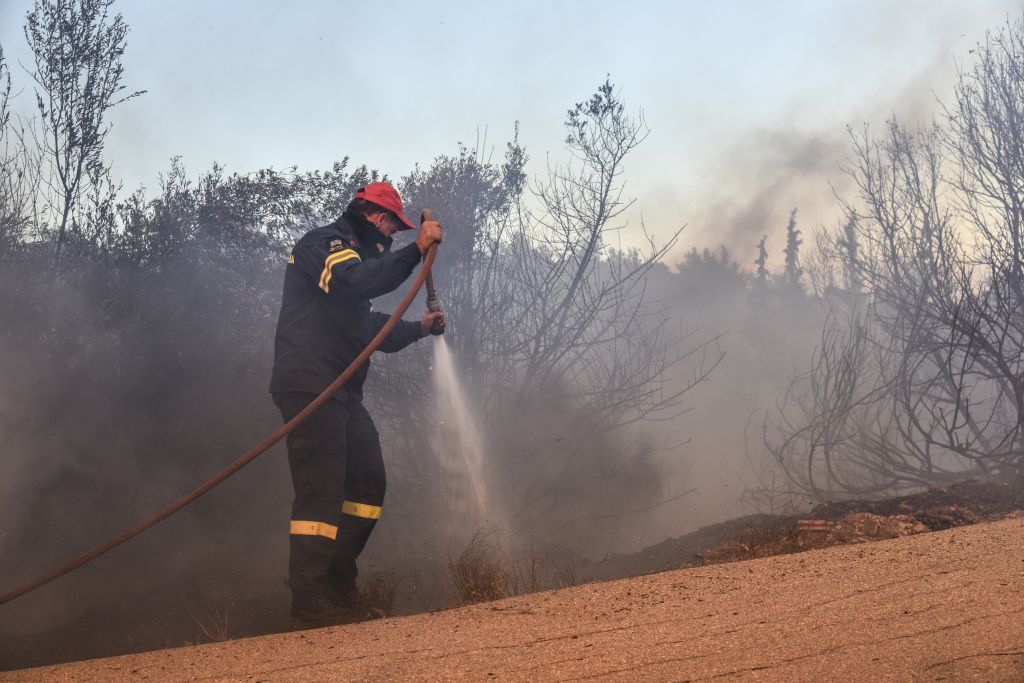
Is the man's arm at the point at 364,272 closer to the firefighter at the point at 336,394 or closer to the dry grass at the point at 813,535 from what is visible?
the firefighter at the point at 336,394

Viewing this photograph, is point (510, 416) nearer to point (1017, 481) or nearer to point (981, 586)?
point (1017, 481)

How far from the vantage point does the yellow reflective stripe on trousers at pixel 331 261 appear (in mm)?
4660

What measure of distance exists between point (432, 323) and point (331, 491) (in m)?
1.21

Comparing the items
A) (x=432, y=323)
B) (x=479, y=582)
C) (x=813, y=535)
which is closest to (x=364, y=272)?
(x=432, y=323)

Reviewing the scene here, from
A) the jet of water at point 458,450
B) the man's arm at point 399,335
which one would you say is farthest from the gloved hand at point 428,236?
the jet of water at point 458,450

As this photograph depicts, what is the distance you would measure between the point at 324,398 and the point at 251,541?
158 inches

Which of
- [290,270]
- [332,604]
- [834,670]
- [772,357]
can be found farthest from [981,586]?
[772,357]

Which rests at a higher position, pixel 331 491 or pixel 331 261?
pixel 331 261

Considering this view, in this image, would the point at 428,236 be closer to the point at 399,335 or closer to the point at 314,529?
the point at 399,335

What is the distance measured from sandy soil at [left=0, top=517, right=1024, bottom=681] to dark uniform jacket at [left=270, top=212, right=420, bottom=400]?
1.48 metres

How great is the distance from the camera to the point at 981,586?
3410 millimetres

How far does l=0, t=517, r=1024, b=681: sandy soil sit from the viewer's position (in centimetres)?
265

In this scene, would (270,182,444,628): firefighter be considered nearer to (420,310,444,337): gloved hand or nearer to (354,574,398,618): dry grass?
(354,574,398,618): dry grass

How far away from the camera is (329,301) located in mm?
4879
